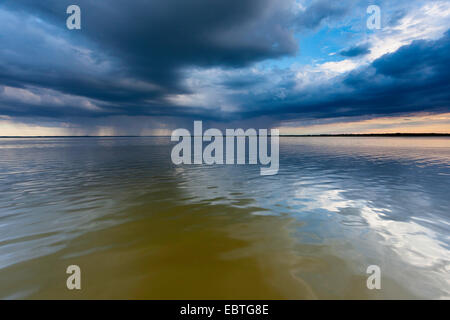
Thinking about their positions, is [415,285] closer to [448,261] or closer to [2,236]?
[448,261]

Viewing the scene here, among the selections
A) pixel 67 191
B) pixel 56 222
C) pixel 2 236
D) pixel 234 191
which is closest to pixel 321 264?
pixel 234 191

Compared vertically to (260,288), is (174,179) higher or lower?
higher

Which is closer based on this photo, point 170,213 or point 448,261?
point 448,261

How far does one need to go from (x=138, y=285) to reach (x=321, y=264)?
4.67 metres

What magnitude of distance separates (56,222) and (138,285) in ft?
19.2

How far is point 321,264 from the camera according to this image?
5.30 meters

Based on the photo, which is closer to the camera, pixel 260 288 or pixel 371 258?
pixel 260 288

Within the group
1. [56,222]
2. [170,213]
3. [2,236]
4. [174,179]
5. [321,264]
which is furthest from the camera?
[174,179]

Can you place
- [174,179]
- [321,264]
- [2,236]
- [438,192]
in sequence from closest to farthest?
[321,264]
[2,236]
[438,192]
[174,179]

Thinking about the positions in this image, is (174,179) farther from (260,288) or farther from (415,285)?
(415,285)
